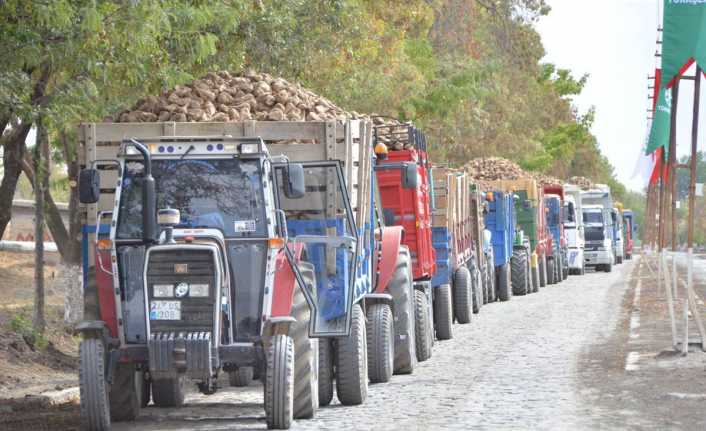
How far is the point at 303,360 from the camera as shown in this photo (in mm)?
11742

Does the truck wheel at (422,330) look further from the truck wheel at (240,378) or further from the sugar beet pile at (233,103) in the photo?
the sugar beet pile at (233,103)

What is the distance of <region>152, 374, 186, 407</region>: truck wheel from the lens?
44.2ft

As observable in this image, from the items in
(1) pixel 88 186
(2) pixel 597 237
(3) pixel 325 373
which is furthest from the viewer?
(2) pixel 597 237

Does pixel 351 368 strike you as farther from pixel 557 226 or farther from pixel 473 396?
A: pixel 557 226

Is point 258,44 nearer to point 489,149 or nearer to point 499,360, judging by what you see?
point 499,360

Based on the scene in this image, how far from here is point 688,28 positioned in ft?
72.2

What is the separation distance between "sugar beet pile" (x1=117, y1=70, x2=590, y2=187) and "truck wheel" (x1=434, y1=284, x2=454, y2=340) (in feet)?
21.7

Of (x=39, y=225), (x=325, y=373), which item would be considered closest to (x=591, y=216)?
(x=39, y=225)

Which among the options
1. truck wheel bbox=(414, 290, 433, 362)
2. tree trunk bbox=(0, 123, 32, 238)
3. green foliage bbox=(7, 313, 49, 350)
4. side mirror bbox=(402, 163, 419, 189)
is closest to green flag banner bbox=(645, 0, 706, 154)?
side mirror bbox=(402, 163, 419, 189)

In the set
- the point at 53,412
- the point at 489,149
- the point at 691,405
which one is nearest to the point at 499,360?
the point at 691,405

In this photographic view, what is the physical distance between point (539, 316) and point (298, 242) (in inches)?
589

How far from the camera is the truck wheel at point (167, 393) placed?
44.2 feet

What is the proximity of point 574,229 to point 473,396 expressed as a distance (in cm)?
3687

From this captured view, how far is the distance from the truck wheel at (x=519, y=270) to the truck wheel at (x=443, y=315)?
14294 mm
